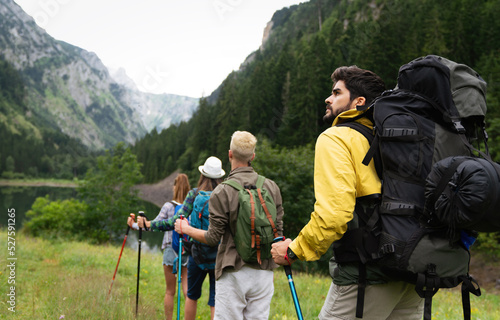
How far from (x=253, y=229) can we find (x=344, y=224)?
3.69 feet

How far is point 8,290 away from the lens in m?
5.52

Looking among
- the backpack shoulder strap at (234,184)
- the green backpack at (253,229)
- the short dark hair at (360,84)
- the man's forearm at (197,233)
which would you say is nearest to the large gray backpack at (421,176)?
the short dark hair at (360,84)

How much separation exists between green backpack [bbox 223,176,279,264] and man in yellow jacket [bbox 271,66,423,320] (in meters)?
0.71

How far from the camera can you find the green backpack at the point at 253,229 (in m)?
2.94

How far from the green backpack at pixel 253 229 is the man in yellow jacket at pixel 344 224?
0.71 metres

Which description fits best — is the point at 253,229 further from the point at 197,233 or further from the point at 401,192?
the point at 401,192

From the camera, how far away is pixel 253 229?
116 inches

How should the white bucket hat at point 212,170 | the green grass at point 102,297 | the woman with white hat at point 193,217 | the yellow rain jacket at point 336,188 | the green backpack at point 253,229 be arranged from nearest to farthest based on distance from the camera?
the yellow rain jacket at point 336,188 < the green backpack at point 253,229 < the woman with white hat at point 193,217 < the white bucket hat at point 212,170 < the green grass at point 102,297

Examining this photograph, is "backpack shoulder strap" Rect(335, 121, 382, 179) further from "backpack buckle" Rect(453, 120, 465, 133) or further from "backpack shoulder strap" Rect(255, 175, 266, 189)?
"backpack shoulder strap" Rect(255, 175, 266, 189)

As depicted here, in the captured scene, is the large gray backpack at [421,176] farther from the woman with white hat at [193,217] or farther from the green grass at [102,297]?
the green grass at [102,297]

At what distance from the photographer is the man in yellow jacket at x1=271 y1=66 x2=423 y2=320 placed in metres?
1.96

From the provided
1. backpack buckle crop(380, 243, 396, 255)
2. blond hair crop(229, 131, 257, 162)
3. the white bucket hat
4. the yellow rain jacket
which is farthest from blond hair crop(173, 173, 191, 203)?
backpack buckle crop(380, 243, 396, 255)

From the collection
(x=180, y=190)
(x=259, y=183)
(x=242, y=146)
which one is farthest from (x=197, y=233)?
(x=180, y=190)

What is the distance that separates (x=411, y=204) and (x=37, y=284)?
6.72 meters
